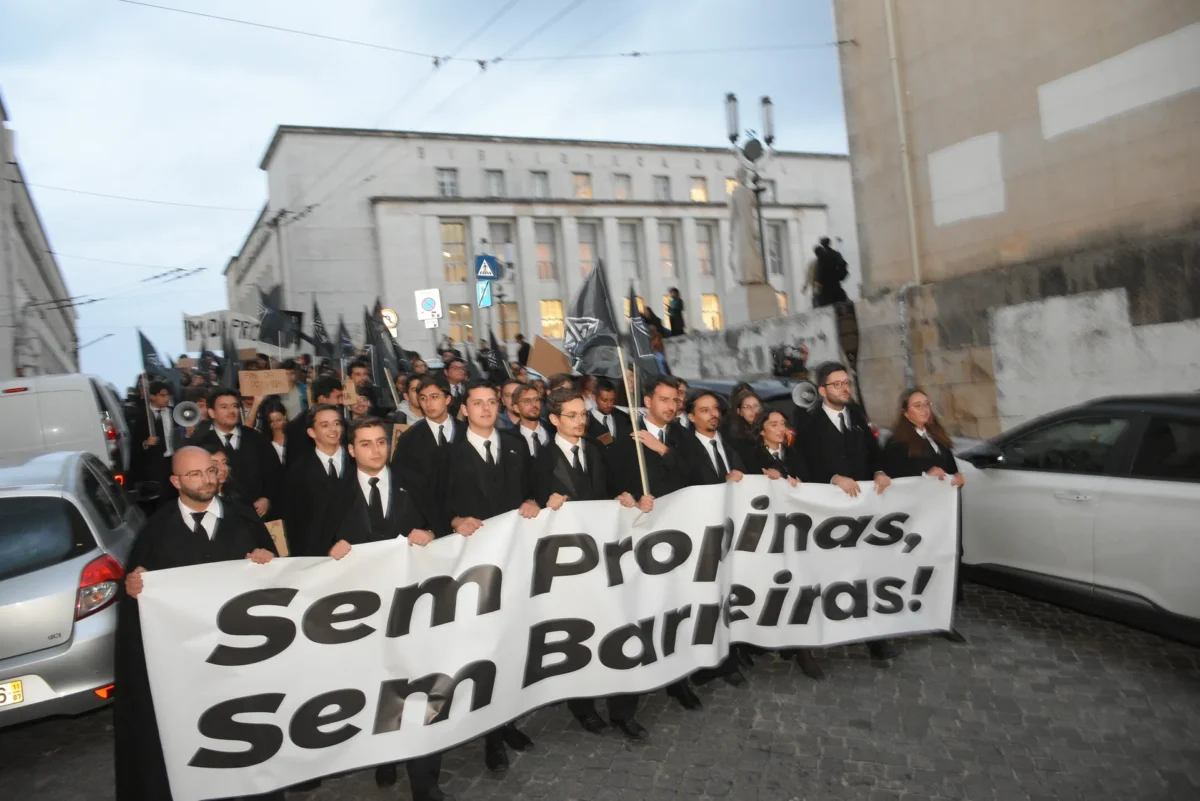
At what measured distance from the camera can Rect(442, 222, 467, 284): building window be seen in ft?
130

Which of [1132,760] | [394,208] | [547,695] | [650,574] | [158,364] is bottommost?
[1132,760]

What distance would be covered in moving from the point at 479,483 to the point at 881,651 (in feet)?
9.09

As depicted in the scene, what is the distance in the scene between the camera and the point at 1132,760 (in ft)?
12.3

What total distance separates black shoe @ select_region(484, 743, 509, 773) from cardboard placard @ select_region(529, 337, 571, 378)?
5.93 meters

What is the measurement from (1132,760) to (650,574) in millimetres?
2414

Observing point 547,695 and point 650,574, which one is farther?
point 650,574

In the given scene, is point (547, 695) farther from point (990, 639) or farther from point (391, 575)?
point (990, 639)

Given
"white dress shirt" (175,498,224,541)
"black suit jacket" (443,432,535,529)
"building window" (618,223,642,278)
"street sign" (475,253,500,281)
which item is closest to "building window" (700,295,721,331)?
"building window" (618,223,642,278)

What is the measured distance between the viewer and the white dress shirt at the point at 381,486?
414cm

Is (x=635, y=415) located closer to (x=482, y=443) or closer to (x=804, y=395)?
(x=482, y=443)

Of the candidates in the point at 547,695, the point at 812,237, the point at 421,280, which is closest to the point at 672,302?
the point at 547,695

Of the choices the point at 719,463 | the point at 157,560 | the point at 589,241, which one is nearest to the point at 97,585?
the point at 157,560

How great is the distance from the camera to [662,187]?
4575cm

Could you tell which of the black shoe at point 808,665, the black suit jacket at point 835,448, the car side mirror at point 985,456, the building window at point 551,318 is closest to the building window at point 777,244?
the building window at point 551,318
